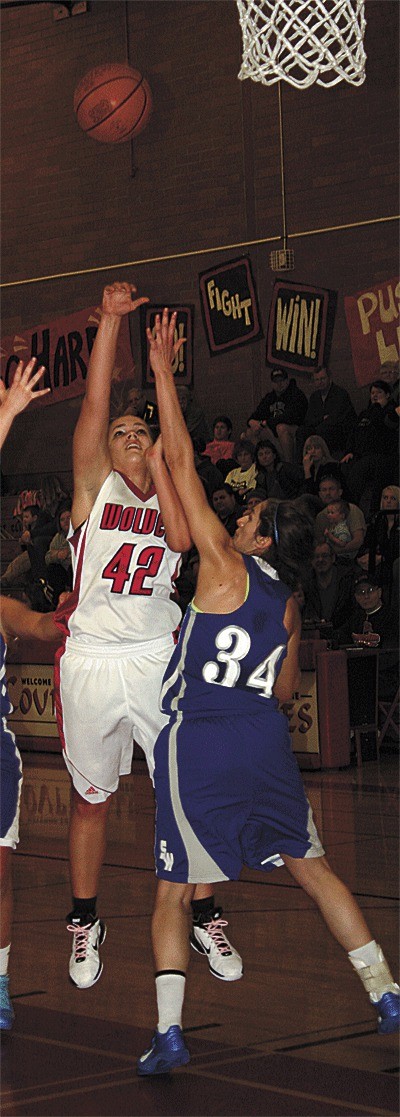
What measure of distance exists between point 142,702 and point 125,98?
8.29m

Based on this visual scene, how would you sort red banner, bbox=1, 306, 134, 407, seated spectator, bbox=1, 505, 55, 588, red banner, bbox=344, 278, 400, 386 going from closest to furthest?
seated spectator, bbox=1, 505, 55, 588 < red banner, bbox=344, 278, 400, 386 < red banner, bbox=1, 306, 134, 407

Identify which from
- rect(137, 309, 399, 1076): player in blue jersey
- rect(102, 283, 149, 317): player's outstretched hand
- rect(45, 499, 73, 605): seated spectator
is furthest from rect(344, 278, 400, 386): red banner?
rect(137, 309, 399, 1076): player in blue jersey

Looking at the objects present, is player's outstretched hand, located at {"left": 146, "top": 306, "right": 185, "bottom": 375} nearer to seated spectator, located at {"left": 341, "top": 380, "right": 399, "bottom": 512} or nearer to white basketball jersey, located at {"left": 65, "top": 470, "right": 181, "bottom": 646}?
white basketball jersey, located at {"left": 65, "top": 470, "right": 181, "bottom": 646}

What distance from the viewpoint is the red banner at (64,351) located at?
608 inches

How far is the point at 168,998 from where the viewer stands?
376 centimetres

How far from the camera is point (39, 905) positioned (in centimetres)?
600

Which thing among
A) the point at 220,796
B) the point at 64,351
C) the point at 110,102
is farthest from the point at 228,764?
the point at 64,351

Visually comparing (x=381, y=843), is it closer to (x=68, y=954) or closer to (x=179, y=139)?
(x=68, y=954)

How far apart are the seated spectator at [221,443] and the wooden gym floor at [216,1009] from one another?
638 cm

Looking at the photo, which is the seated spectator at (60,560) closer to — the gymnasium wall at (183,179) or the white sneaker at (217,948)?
the gymnasium wall at (183,179)

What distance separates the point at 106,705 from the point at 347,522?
6.51 m

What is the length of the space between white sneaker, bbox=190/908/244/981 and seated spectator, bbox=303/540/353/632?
5778 millimetres

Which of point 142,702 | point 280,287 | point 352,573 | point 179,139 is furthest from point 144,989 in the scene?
point 179,139

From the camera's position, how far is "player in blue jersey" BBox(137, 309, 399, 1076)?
3.87 m
